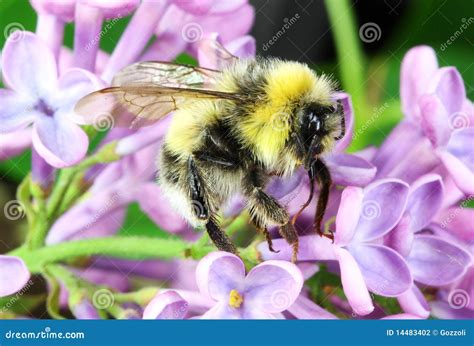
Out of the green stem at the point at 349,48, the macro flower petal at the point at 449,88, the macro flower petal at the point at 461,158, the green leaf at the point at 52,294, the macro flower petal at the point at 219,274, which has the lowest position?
the green leaf at the point at 52,294

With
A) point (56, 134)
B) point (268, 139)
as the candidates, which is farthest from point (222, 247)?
point (56, 134)

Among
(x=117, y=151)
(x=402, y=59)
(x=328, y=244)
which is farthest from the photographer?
(x=402, y=59)

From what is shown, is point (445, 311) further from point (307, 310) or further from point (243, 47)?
point (243, 47)

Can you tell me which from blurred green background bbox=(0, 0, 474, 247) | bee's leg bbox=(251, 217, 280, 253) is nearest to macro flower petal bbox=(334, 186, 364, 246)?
bee's leg bbox=(251, 217, 280, 253)

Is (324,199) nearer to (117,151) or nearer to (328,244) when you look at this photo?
(328,244)

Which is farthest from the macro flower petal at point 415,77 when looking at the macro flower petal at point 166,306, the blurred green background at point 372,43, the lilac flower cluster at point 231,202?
the macro flower petal at point 166,306

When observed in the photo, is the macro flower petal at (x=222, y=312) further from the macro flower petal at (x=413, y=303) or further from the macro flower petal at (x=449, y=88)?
the macro flower petal at (x=449, y=88)
